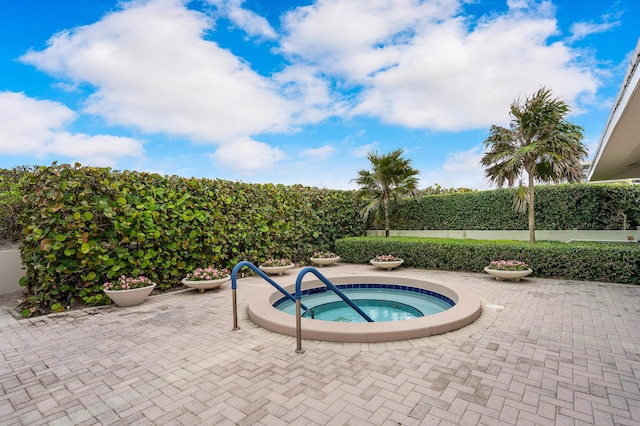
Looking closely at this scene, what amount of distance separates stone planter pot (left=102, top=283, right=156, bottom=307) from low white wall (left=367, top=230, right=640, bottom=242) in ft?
30.4

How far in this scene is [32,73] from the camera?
6941mm

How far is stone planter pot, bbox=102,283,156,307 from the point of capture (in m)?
5.59

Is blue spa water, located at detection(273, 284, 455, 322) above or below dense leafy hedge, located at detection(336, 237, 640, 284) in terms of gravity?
below

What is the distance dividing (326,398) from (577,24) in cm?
941

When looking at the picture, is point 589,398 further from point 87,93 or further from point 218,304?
point 87,93

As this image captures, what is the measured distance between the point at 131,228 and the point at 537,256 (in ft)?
30.4

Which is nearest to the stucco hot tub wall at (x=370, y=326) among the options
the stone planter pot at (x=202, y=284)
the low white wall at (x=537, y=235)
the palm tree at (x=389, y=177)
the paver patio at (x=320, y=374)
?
the paver patio at (x=320, y=374)

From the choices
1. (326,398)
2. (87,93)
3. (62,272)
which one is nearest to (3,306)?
(62,272)

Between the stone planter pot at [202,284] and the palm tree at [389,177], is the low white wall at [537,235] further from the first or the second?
the stone planter pot at [202,284]

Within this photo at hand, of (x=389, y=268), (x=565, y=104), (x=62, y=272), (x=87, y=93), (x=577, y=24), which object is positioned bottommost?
(x=389, y=268)

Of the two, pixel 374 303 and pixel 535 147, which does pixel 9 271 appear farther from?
pixel 535 147

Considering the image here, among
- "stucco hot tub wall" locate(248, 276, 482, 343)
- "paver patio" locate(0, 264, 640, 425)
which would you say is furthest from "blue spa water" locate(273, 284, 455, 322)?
"paver patio" locate(0, 264, 640, 425)

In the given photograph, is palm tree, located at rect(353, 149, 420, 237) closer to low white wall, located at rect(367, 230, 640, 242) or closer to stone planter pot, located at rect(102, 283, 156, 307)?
low white wall, located at rect(367, 230, 640, 242)

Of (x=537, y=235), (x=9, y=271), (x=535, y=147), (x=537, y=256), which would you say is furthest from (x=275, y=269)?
(x=537, y=235)
